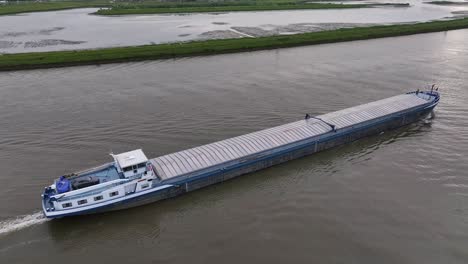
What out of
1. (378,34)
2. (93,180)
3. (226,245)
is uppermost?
(378,34)

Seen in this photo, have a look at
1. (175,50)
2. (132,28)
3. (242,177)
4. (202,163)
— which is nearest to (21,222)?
(202,163)

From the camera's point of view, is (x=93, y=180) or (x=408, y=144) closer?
(x=93, y=180)

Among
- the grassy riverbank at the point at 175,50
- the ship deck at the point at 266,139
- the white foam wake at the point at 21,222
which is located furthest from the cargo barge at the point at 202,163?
the grassy riverbank at the point at 175,50

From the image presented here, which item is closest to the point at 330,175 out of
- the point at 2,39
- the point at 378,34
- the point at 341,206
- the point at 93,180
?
the point at 341,206

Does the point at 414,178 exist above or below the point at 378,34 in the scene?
below

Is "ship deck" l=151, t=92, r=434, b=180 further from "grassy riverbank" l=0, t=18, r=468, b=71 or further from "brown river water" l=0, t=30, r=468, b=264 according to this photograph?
"grassy riverbank" l=0, t=18, r=468, b=71

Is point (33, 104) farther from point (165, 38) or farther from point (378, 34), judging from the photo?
point (378, 34)
